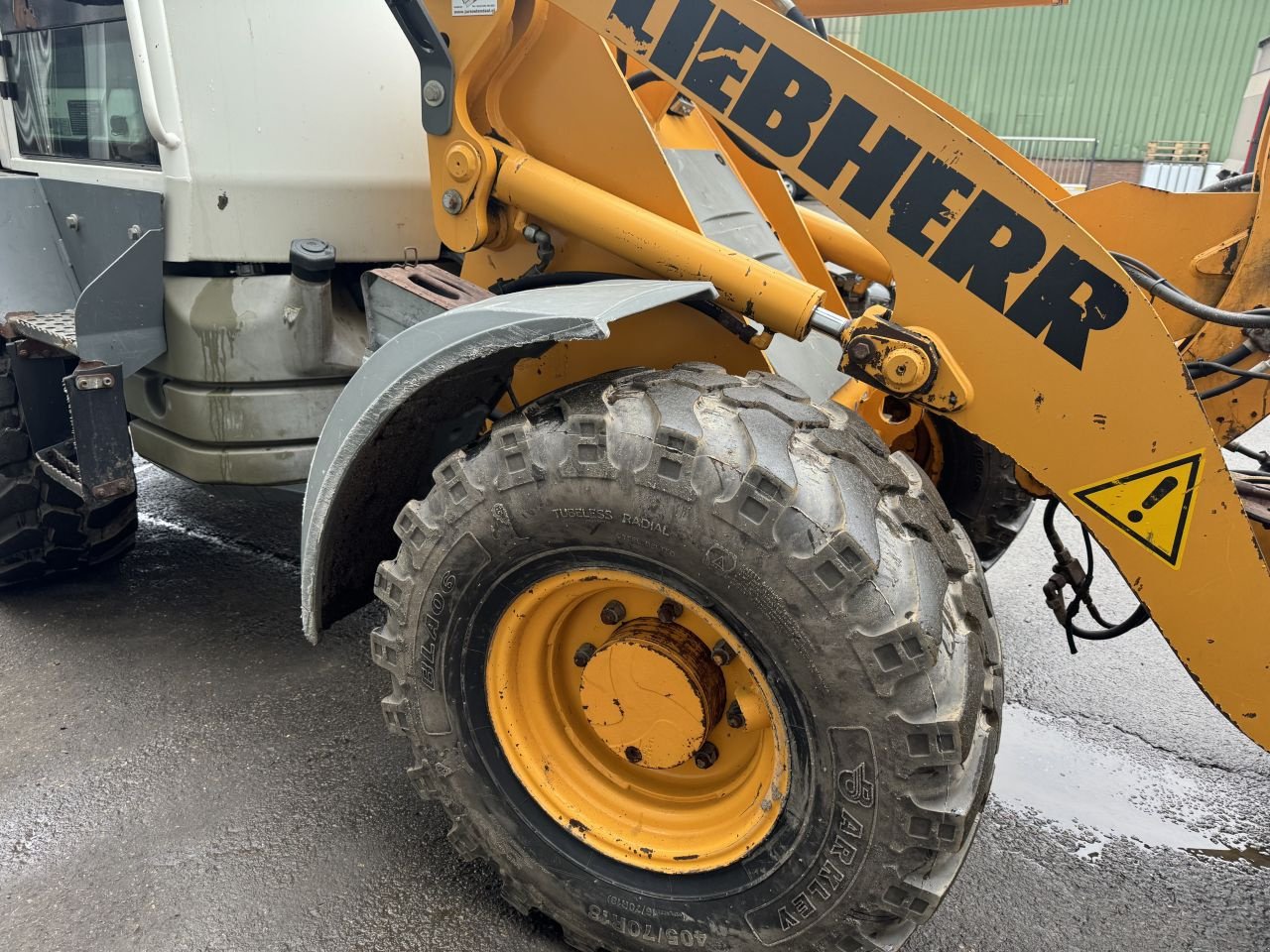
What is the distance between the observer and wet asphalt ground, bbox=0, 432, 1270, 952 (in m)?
2.38

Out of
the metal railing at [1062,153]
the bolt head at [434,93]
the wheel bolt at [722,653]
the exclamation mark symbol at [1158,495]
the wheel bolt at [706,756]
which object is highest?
the bolt head at [434,93]

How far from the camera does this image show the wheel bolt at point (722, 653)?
2.07 metres

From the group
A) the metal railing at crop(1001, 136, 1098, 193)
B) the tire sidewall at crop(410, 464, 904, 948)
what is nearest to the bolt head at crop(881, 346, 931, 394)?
the tire sidewall at crop(410, 464, 904, 948)

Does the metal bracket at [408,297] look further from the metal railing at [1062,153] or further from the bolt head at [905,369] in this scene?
the metal railing at [1062,153]

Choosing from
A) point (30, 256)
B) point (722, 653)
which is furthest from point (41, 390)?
point (722, 653)

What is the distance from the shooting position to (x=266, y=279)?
9.50ft

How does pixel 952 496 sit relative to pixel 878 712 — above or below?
below

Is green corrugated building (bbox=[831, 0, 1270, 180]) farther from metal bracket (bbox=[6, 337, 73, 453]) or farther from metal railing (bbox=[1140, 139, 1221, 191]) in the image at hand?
metal bracket (bbox=[6, 337, 73, 453])

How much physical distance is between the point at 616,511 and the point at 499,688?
59 centimetres

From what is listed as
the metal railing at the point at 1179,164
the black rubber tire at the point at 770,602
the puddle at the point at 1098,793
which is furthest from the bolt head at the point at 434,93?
the metal railing at the point at 1179,164

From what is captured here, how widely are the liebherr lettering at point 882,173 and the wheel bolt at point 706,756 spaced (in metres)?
1.11

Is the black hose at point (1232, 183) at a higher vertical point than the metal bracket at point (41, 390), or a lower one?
higher

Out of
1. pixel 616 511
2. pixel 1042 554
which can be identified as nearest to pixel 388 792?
pixel 616 511

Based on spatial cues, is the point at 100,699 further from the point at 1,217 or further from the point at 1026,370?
the point at 1026,370
